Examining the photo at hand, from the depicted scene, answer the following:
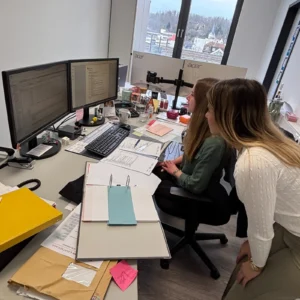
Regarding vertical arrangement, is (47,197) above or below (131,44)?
below

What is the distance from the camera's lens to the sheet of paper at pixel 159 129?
1836 millimetres

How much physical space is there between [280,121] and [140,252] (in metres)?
2.21

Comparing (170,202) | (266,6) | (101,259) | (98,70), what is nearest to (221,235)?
(170,202)

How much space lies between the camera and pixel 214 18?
157 inches

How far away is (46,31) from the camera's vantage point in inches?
94.9

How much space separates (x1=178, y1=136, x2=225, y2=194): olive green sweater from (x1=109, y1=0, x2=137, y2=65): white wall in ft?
9.44

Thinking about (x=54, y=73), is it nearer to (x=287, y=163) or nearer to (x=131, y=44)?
(x=287, y=163)

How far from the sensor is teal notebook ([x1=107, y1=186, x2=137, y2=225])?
88cm

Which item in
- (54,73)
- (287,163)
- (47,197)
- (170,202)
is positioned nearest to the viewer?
(287,163)

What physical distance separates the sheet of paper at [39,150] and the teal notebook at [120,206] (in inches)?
18.5

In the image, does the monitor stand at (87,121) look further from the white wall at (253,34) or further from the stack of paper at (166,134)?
the white wall at (253,34)

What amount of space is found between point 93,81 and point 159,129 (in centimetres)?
60

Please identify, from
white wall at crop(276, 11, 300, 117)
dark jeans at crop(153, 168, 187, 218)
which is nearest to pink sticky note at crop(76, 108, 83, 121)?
dark jeans at crop(153, 168, 187, 218)

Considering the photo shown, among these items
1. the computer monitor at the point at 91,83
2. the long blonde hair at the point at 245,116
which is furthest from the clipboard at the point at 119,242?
the computer monitor at the point at 91,83
